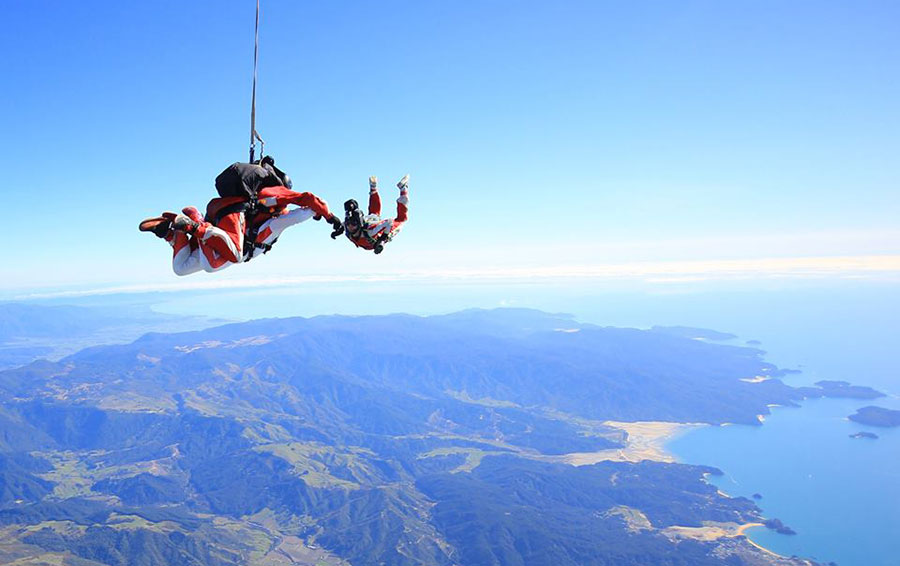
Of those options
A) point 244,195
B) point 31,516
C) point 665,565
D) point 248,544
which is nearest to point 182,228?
point 244,195

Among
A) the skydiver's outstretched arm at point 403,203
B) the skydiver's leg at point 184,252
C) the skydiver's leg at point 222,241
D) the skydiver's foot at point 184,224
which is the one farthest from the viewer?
the skydiver's outstretched arm at point 403,203

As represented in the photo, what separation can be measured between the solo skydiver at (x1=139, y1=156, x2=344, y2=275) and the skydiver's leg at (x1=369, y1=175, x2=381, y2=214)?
530mm

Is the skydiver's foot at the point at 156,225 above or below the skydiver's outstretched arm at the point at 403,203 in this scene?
below

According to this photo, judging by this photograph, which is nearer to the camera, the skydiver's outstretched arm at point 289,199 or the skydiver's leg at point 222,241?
the skydiver's leg at point 222,241

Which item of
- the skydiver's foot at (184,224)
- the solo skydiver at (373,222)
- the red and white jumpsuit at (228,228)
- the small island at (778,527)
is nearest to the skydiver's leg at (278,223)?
the red and white jumpsuit at (228,228)

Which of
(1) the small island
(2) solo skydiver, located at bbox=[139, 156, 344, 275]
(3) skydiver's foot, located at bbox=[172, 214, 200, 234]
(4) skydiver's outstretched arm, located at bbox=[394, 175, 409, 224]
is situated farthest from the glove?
(1) the small island

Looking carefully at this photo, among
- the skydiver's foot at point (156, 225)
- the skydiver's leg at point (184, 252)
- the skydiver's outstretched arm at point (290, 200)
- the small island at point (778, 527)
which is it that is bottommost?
the small island at point (778, 527)

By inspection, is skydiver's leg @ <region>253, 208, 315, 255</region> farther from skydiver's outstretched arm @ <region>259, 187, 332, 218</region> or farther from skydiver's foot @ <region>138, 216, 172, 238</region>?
skydiver's foot @ <region>138, 216, 172, 238</region>

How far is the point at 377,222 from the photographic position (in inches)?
240

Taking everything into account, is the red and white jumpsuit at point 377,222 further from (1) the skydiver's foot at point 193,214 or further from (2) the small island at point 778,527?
(2) the small island at point 778,527

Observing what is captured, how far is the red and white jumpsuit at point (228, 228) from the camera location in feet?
17.9

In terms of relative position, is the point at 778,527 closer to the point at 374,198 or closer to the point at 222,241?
the point at 374,198

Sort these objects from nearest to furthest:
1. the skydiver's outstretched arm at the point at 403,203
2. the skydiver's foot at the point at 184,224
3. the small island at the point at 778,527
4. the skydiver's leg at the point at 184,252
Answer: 1. the skydiver's foot at the point at 184,224
2. the skydiver's leg at the point at 184,252
3. the skydiver's outstretched arm at the point at 403,203
4. the small island at the point at 778,527

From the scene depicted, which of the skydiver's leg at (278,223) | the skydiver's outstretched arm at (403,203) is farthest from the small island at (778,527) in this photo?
the skydiver's leg at (278,223)
